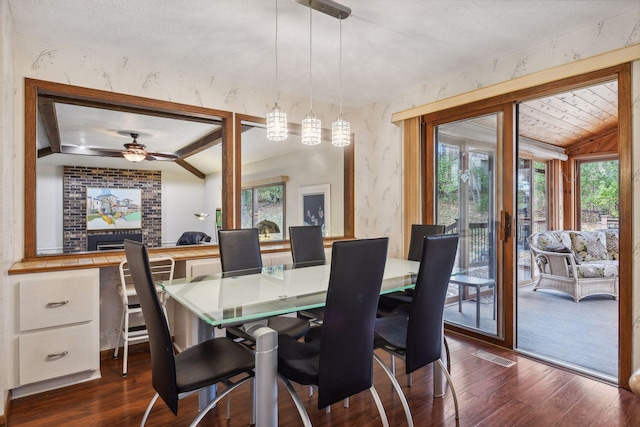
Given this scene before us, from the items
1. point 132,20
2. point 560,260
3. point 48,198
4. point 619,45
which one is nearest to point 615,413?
point 619,45

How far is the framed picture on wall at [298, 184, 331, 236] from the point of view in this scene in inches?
188

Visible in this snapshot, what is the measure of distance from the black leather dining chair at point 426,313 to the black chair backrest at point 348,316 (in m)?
0.30

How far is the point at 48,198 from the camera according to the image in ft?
9.20

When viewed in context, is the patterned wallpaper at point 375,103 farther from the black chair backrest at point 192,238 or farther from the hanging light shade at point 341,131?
the hanging light shade at point 341,131

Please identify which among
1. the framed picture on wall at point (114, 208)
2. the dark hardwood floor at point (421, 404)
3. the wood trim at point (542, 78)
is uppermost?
the wood trim at point (542, 78)

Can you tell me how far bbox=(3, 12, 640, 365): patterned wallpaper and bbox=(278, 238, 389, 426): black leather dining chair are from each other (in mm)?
1957

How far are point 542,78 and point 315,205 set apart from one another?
2.93m

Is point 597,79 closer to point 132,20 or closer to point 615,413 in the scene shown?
point 615,413

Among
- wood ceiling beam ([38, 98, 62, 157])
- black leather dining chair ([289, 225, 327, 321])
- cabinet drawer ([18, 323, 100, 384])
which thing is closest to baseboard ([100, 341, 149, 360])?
cabinet drawer ([18, 323, 100, 384])

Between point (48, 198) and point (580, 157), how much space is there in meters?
7.74

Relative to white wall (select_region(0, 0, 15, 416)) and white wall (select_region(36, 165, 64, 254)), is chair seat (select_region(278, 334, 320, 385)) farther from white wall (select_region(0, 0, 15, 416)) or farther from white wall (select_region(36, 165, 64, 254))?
white wall (select_region(36, 165, 64, 254))

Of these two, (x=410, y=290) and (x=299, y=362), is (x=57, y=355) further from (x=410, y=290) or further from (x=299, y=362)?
(x=410, y=290)

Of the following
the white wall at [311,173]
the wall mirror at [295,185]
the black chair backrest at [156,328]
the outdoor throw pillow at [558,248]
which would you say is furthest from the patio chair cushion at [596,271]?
the black chair backrest at [156,328]

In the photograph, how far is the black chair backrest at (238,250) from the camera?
2738 mm
